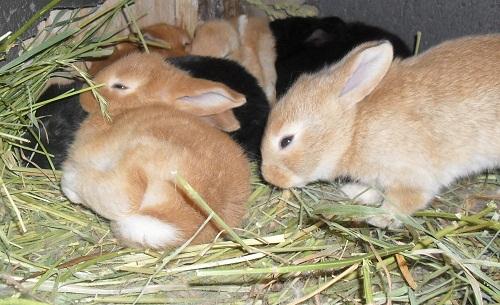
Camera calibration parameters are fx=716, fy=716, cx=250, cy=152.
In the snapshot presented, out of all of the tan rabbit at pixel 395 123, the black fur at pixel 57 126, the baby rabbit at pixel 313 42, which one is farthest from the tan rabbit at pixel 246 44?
the tan rabbit at pixel 395 123

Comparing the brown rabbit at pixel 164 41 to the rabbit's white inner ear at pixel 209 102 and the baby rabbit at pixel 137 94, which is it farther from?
the rabbit's white inner ear at pixel 209 102

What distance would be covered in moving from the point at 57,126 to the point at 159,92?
0.58 metres

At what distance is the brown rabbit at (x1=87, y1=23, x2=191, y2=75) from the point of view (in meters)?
4.45

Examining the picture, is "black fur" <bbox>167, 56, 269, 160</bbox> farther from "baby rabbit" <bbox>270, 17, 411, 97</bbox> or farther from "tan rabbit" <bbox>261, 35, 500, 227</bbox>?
"tan rabbit" <bbox>261, 35, 500, 227</bbox>

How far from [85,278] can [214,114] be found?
120 cm

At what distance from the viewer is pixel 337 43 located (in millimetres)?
4781

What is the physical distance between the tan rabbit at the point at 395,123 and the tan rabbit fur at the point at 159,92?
0.38m

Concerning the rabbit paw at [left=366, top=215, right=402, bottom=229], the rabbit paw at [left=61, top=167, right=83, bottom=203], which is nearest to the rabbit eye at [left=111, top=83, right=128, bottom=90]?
the rabbit paw at [left=61, top=167, right=83, bottom=203]

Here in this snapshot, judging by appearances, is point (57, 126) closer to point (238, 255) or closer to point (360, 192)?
point (238, 255)

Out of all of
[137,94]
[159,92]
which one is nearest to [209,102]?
[159,92]

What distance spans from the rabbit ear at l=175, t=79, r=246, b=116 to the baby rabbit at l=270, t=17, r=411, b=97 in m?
1.04

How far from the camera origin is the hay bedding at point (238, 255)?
9.51ft

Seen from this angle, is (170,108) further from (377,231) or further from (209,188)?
(377,231)

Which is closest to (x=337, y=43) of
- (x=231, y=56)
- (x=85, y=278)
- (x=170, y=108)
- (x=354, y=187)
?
(x=231, y=56)
